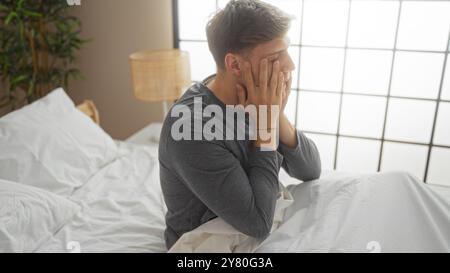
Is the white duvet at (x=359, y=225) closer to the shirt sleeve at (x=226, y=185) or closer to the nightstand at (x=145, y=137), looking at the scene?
the shirt sleeve at (x=226, y=185)

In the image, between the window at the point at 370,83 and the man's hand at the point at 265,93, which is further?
the window at the point at 370,83

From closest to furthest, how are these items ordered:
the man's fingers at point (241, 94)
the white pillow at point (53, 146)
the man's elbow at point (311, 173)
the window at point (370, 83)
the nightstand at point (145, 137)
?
the man's fingers at point (241, 94)
the window at point (370, 83)
the man's elbow at point (311, 173)
the white pillow at point (53, 146)
the nightstand at point (145, 137)

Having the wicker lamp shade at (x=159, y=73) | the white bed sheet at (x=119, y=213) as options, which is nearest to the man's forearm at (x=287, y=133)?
the white bed sheet at (x=119, y=213)

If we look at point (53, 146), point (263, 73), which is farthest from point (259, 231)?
point (53, 146)

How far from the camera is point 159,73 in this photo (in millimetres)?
1807

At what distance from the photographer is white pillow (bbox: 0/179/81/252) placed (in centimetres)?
97

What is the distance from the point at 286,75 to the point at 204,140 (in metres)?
0.22

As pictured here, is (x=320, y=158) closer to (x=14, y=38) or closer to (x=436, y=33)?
(x=436, y=33)

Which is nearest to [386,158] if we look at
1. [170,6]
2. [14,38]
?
[170,6]

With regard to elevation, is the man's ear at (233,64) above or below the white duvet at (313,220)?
above

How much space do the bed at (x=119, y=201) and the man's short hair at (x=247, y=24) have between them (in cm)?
42

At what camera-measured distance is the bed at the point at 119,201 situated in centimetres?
81

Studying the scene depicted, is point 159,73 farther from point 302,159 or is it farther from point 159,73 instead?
point 302,159

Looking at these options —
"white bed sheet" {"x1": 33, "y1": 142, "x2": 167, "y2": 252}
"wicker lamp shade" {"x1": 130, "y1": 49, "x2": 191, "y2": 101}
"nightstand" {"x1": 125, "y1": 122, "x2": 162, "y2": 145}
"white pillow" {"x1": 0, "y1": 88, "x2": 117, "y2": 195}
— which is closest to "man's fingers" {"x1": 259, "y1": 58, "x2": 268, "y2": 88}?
"white bed sheet" {"x1": 33, "y1": 142, "x2": 167, "y2": 252}
